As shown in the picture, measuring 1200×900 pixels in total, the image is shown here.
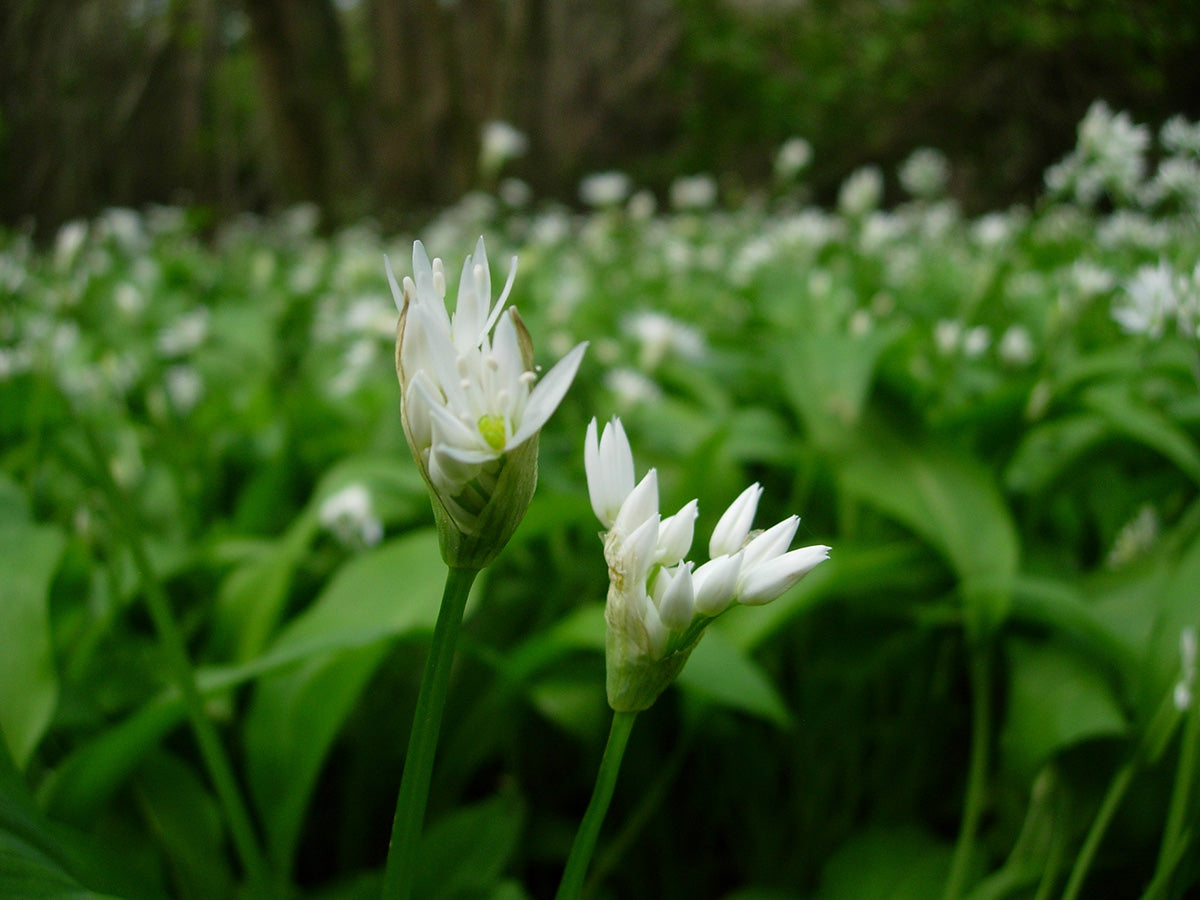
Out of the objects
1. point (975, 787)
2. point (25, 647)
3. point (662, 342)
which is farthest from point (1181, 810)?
point (662, 342)

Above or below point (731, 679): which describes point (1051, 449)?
below

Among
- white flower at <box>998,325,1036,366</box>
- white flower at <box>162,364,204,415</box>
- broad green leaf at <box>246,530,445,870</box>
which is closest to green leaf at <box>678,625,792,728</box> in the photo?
broad green leaf at <box>246,530,445,870</box>

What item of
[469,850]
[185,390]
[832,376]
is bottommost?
[469,850]

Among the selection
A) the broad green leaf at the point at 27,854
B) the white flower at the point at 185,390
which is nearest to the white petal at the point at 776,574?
the broad green leaf at the point at 27,854

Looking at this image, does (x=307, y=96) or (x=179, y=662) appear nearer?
(x=179, y=662)

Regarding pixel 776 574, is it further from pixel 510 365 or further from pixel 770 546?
pixel 510 365

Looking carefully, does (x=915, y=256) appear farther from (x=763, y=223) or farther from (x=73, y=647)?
(x=73, y=647)
